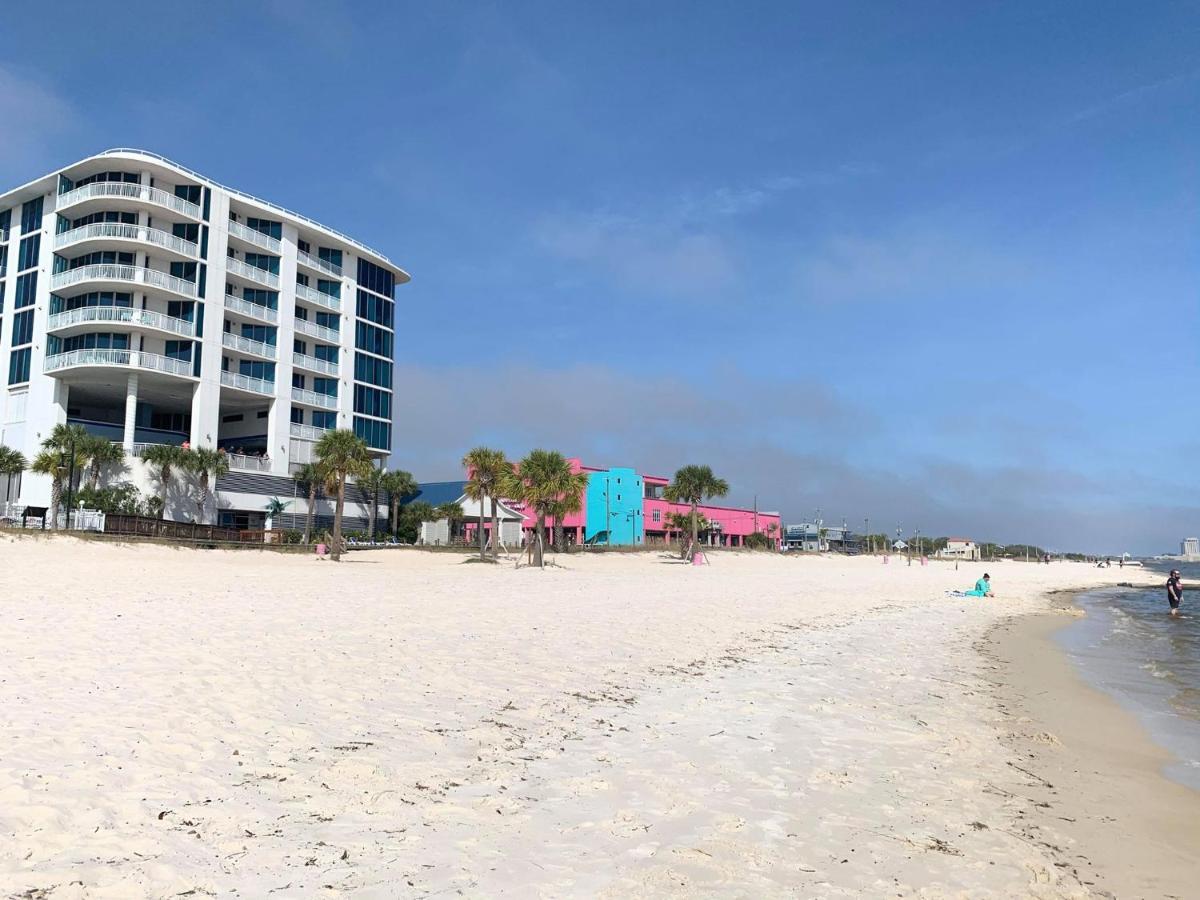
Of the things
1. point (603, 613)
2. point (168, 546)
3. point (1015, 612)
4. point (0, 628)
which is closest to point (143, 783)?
point (0, 628)

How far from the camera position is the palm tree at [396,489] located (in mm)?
67375

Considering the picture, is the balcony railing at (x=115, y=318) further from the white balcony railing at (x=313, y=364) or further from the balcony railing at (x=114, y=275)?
the white balcony railing at (x=313, y=364)

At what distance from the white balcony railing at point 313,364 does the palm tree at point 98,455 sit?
16440 millimetres

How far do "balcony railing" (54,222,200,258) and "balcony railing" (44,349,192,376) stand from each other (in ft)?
26.3

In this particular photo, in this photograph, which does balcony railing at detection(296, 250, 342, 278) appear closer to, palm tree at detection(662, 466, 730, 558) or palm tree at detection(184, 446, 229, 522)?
palm tree at detection(184, 446, 229, 522)

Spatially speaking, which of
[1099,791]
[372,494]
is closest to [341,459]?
[372,494]

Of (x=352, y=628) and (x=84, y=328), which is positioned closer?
(x=352, y=628)

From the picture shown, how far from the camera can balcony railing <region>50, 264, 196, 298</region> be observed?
182 ft

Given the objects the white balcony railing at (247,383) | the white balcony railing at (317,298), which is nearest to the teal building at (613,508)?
the white balcony railing at (317,298)

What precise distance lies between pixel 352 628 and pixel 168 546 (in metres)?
29.6

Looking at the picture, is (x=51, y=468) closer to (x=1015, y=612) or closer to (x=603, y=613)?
(x=603, y=613)

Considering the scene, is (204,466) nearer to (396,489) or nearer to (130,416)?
(130,416)

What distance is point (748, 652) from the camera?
15.5 m

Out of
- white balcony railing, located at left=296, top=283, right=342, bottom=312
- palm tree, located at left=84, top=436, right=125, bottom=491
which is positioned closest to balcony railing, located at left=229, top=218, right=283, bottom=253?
white balcony railing, located at left=296, top=283, right=342, bottom=312
